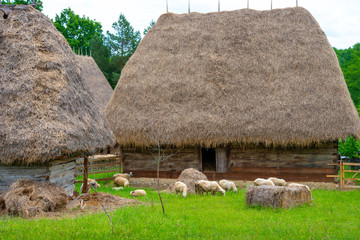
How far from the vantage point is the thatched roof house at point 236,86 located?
1453 centimetres

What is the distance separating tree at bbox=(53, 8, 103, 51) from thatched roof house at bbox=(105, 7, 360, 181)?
24962 mm

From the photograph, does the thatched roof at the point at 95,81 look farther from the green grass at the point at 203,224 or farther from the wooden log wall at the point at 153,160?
the green grass at the point at 203,224

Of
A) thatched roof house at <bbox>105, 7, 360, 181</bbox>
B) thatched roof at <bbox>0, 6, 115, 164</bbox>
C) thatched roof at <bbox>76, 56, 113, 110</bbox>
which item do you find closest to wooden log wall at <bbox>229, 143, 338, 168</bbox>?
thatched roof house at <bbox>105, 7, 360, 181</bbox>

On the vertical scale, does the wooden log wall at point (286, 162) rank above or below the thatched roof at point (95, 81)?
below

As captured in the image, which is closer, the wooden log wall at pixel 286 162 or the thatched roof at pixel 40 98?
the thatched roof at pixel 40 98

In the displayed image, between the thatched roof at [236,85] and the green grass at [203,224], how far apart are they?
4874 mm

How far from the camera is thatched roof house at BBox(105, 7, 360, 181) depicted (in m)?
14.5

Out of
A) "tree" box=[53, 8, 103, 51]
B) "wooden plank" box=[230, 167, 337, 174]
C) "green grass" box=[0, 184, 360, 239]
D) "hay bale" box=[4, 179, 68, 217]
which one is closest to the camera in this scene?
"green grass" box=[0, 184, 360, 239]

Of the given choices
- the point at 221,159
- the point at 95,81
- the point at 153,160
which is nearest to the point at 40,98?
the point at 153,160

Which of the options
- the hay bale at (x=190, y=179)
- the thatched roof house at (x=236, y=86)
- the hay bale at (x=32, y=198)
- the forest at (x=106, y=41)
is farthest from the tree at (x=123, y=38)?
the hay bale at (x=32, y=198)

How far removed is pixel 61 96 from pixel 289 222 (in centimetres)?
685

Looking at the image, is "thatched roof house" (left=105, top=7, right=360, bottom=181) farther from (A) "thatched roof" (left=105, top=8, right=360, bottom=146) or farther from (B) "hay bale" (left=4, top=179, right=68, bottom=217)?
(B) "hay bale" (left=4, top=179, right=68, bottom=217)

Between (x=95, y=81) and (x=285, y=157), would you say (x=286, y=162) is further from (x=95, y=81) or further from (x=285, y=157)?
(x=95, y=81)

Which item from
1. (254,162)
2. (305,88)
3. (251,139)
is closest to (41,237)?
(251,139)
